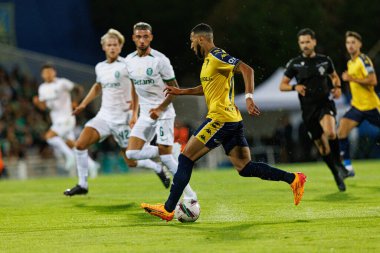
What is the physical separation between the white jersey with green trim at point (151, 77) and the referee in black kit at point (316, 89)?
2.89m

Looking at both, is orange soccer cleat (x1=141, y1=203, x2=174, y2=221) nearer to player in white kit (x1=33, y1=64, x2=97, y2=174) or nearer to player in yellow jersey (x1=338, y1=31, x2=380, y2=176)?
player in yellow jersey (x1=338, y1=31, x2=380, y2=176)

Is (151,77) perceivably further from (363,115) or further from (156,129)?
(363,115)

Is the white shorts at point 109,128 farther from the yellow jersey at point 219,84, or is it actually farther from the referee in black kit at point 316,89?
the yellow jersey at point 219,84

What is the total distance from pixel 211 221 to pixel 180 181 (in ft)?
2.19

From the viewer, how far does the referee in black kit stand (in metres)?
15.6

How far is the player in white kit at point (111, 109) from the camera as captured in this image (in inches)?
595

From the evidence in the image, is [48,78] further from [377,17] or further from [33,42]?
[377,17]

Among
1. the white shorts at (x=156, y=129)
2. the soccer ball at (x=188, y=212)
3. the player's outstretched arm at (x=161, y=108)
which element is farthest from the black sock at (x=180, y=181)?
the white shorts at (x=156, y=129)

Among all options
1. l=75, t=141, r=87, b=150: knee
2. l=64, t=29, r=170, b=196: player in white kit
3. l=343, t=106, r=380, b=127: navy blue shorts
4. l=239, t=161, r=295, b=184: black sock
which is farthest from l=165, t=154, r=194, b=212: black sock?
l=343, t=106, r=380, b=127: navy blue shorts

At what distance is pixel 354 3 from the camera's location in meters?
42.0

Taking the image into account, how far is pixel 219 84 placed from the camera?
10992 millimetres

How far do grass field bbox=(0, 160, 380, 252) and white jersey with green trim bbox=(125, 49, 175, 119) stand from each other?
145cm

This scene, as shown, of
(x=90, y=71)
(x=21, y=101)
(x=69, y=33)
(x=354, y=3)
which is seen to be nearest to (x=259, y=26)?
(x=354, y=3)

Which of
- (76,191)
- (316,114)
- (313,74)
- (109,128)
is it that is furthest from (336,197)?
(76,191)
